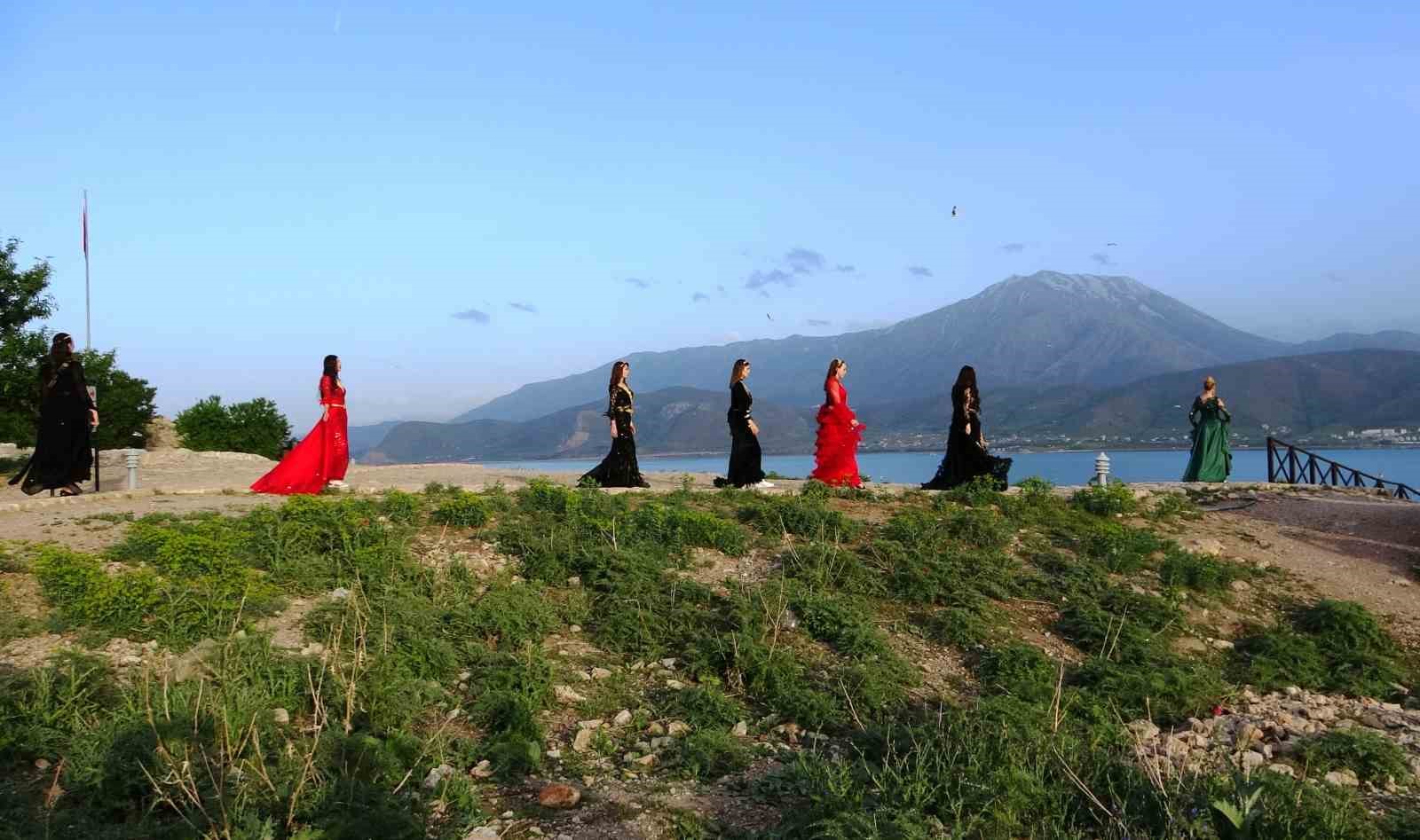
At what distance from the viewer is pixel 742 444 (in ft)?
48.8

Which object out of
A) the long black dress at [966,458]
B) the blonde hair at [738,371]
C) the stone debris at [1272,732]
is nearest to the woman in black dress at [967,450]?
the long black dress at [966,458]

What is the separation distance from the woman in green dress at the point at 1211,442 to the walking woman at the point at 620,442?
11.5m

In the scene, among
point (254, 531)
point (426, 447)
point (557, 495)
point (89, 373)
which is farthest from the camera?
point (426, 447)

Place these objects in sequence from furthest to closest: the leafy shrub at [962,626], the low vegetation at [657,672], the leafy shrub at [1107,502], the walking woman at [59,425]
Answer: the walking woman at [59,425] → the leafy shrub at [1107,502] → the leafy shrub at [962,626] → the low vegetation at [657,672]

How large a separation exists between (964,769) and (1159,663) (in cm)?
373

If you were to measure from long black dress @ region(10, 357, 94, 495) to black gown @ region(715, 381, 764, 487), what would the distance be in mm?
9301

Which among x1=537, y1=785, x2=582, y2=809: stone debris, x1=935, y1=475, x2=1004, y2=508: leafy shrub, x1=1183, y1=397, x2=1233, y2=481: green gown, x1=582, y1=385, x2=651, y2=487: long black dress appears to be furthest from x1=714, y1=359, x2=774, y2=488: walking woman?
x1=1183, y1=397, x2=1233, y2=481: green gown

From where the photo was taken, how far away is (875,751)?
6.28 meters

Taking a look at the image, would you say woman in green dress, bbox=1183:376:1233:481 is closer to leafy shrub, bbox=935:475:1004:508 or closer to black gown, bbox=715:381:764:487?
leafy shrub, bbox=935:475:1004:508

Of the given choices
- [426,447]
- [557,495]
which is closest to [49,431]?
[557,495]

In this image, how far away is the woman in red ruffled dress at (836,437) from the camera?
14906mm

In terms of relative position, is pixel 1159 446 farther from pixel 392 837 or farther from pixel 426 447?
pixel 392 837

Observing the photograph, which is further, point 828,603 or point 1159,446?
point 1159,446

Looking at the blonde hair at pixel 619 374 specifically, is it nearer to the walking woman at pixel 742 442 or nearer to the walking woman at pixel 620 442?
the walking woman at pixel 620 442
